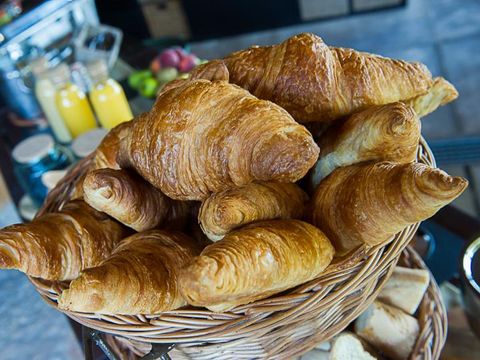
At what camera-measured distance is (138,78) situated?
1.78m

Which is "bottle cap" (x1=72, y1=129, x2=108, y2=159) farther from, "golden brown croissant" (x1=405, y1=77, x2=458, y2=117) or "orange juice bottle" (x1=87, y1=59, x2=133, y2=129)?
"golden brown croissant" (x1=405, y1=77, x2=458, y2=117)

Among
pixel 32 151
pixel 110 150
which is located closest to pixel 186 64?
pixel 32 151

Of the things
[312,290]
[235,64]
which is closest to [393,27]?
[235,64]

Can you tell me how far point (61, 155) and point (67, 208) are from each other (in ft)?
2.66

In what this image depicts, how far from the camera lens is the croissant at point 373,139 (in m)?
0.58

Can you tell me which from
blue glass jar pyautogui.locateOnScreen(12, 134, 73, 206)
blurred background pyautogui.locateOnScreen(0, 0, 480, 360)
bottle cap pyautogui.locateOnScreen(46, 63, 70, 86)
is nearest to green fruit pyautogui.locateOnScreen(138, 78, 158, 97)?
blurred background pyautogui.locateOnScreen(0, 0, 480, 360)

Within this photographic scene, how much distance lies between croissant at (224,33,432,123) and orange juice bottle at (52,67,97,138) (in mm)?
955

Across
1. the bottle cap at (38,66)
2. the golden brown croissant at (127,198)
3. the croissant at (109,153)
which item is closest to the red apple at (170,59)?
the bottle cap at (38,66)

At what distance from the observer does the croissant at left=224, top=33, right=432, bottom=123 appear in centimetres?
67

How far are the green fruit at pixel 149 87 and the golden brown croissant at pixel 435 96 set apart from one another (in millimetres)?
1080

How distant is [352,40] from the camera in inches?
121

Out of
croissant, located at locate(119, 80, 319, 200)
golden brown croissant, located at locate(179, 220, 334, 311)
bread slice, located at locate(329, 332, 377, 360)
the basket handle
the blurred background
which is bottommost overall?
the blurred background

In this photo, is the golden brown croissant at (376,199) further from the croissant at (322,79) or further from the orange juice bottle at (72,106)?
the orange juice bottle at (72,106)

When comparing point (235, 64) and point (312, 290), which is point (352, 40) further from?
point (312, 290)
